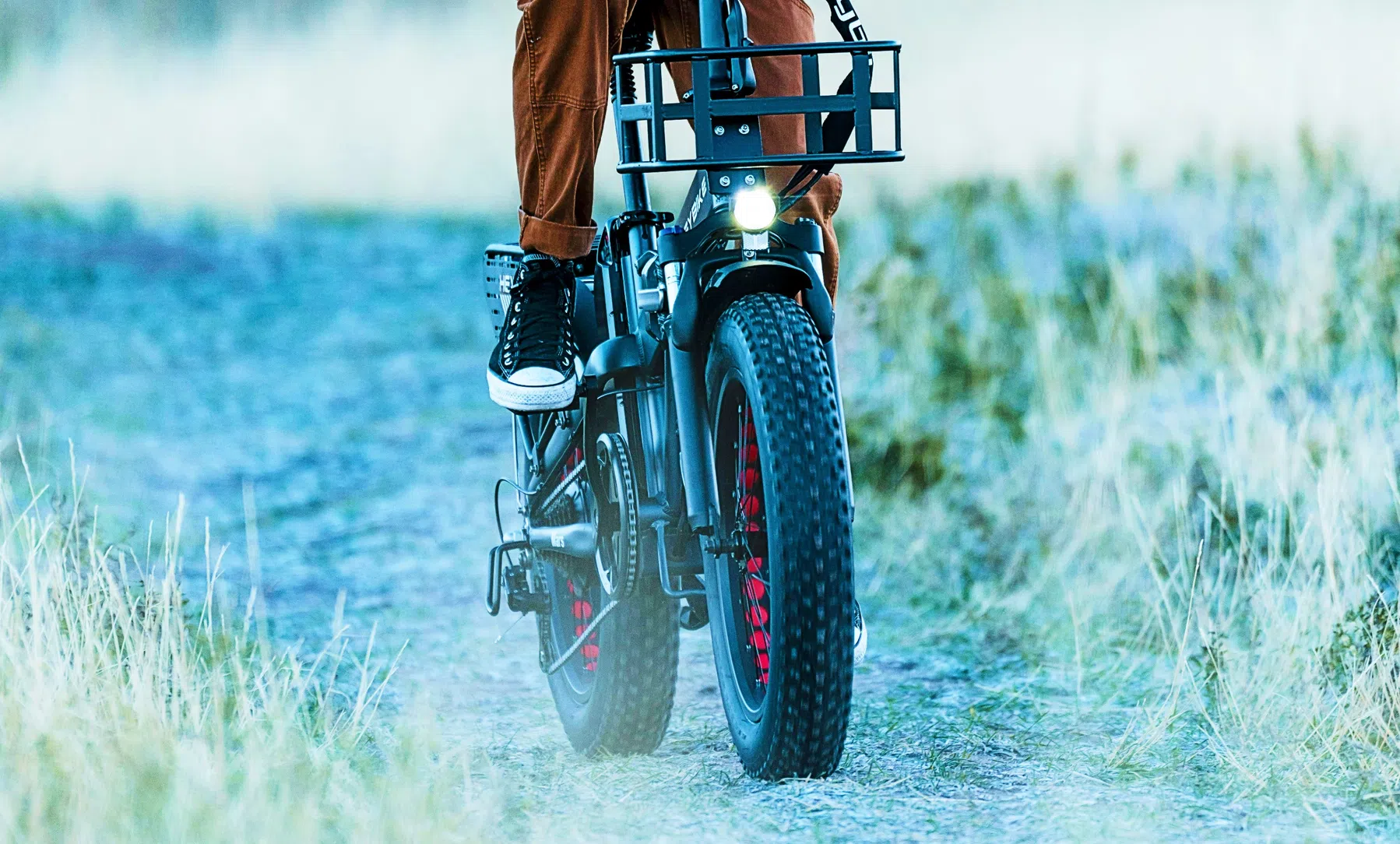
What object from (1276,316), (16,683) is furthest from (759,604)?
(1276,316)

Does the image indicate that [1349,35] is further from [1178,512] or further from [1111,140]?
[1178,512]

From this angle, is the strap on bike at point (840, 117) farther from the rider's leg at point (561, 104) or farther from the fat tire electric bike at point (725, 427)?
the rider's leg at point (561, 104)

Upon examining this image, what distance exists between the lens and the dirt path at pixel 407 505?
3123 mm

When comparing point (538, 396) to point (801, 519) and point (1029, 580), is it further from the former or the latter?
point (1029, 580)

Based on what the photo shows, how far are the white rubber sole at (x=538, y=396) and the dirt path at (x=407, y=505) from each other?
761mm

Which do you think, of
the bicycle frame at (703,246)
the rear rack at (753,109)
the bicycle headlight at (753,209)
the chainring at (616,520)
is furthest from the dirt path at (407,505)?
the rear rack at (753,109)

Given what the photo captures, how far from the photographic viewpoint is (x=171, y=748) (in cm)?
297

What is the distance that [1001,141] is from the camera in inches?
307

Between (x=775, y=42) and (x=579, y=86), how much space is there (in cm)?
40

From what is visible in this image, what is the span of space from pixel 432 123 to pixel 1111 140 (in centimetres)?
554

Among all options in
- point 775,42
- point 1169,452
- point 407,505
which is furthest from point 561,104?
point 407,505

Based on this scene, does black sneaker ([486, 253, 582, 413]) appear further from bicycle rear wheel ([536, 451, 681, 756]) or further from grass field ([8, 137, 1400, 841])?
grass field ([8, 137, 1400, 841])

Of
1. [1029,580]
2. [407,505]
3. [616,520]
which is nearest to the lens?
[616,520]

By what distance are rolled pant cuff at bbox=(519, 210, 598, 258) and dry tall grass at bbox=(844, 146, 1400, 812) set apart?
1.51m
